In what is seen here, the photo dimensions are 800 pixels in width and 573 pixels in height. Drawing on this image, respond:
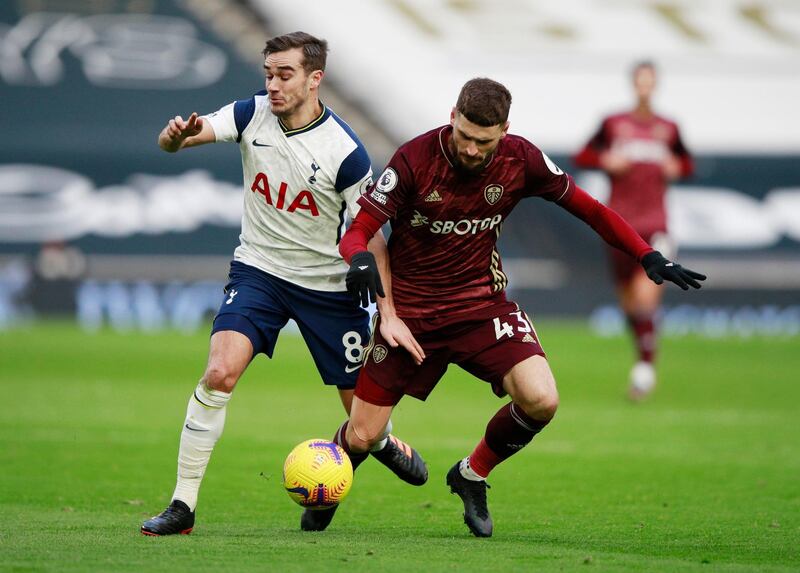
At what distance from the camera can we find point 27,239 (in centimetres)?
2711

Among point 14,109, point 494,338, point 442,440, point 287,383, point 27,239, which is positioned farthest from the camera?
point 14,109

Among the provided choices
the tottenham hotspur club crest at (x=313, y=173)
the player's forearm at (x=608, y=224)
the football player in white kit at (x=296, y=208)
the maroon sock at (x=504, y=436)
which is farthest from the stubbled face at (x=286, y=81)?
the maroon sock at (x=504, y=436)

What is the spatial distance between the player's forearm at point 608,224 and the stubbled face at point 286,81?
156 centimetres

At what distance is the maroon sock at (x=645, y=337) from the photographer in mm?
13602

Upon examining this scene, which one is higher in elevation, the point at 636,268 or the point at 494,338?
the point at 494,338

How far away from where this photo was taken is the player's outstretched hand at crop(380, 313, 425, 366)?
6.61 meters

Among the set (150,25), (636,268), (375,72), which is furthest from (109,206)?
(636,268)

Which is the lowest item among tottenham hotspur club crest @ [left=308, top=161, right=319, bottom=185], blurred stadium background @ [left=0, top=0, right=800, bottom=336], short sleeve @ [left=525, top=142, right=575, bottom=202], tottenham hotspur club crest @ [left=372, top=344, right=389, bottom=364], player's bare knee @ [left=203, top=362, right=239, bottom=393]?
blurred stadium background @ [left=0, top=0, right=800, bottom=336]

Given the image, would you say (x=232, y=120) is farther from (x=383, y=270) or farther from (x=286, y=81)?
(x=383, y=270)

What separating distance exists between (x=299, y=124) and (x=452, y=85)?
24778 mm

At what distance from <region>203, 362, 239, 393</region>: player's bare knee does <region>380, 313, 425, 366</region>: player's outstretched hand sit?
2.62 feet

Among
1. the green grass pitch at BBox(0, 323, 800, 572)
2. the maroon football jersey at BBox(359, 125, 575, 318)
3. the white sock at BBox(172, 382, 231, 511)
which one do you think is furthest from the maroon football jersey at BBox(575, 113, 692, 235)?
the white sock at BBox(172, 382, 231, 511)

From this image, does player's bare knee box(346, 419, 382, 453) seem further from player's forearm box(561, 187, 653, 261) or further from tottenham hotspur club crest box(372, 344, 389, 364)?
player's forearm box(561, 187, 653, 261)

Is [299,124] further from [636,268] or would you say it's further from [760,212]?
[760,212]
